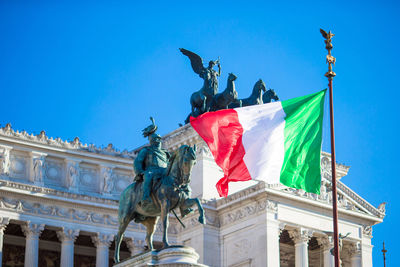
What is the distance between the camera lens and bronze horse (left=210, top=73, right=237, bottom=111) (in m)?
60.8

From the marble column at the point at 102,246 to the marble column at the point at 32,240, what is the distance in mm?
3146

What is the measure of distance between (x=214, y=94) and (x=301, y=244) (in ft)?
33.4

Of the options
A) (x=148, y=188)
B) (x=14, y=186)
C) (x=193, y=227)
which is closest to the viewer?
(x=148, y=188)

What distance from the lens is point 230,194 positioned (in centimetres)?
5828

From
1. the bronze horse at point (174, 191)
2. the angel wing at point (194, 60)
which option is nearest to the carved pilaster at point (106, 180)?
the angel wing at point (194, 60)

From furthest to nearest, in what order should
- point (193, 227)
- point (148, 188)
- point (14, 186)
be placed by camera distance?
1. point (193, 227)
2. point (14, 186)
3. point (148, 188)

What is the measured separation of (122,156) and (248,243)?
8.77 metres

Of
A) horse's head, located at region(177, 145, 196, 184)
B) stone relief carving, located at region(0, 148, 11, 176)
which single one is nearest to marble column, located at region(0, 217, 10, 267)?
stone relief carving, located at region(0, 148, 11, 176)

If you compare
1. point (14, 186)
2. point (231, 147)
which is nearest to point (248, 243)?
point (14, 186)

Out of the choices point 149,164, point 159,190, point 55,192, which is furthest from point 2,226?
point 159,190

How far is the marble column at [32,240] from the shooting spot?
53.8m

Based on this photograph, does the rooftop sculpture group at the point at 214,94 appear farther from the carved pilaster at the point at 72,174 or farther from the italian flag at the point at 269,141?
the italian flag at the point at 269,141

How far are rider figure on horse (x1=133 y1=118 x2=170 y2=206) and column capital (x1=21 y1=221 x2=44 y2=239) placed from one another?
2405 centimetres

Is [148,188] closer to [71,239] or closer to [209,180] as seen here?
[71,239]
